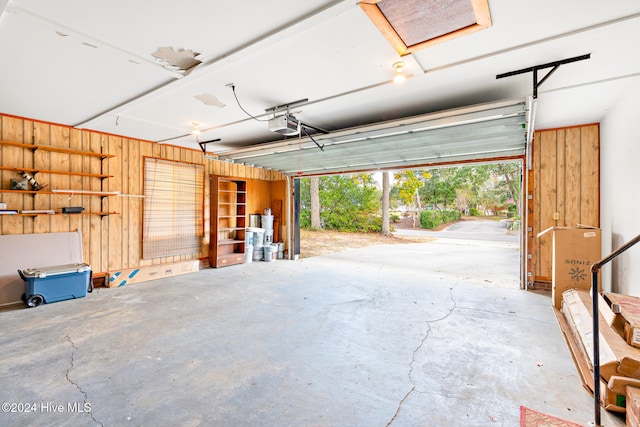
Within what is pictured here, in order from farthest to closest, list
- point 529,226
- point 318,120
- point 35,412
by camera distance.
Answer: point 529,226 → point 318,120 → point 35,412

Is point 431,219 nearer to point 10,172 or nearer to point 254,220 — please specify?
point 254,220

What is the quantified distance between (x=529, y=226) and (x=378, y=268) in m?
3.02

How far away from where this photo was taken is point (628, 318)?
7.06ft

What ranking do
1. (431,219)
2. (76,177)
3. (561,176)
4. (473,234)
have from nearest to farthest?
(561,176)
(76,177)
(473,234)
(431,219)

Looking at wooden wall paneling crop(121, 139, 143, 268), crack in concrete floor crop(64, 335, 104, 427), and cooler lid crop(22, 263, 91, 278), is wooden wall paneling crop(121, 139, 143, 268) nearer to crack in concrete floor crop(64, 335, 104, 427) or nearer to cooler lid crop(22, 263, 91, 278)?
cooler lid crop(22, 263, 91, 278)

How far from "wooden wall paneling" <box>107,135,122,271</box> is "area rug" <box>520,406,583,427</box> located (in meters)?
6.12

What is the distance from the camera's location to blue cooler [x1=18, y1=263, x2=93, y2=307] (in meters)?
3.92

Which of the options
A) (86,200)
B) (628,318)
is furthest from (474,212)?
(86,200)

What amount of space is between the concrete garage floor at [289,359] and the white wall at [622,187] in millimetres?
907

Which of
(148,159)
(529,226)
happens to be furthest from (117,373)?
(529,226)

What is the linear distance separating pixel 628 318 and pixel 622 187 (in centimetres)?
202

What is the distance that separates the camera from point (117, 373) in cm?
231

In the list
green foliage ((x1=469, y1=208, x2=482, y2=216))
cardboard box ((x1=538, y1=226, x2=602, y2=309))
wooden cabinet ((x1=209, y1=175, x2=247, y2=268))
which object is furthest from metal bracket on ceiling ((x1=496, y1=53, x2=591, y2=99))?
green foliage ((x1=469, y1=208, x2=482, y2=216))

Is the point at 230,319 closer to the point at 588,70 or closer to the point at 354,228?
the point at 588,70
